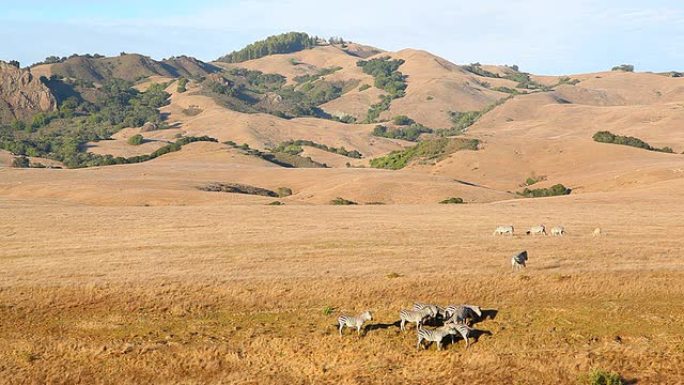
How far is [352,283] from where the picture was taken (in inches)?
1286

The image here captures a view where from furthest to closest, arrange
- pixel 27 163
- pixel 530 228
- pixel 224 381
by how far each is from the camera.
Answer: pixel 27 163 < pixel 530 228 < pixel 224 381

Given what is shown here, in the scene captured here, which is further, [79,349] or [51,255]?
[51,255]

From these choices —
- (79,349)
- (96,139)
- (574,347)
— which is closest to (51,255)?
(79,349)

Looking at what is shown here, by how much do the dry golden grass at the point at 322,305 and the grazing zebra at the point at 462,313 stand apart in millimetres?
469

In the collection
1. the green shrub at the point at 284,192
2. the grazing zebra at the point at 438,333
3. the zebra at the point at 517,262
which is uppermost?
the zebra at the point at 517,262

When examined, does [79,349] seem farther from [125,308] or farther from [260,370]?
[260,370]

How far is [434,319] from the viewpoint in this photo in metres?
28.8

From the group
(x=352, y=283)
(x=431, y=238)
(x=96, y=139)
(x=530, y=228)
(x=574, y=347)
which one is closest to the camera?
(x=574, y=347)

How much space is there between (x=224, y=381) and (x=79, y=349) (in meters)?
5.37

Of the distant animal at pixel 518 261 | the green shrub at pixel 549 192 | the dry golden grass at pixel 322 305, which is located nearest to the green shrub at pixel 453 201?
the green shrub at pixel 549 192

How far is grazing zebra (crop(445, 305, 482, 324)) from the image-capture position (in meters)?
27.9

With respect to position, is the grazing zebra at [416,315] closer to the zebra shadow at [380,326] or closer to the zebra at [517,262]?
the zebra shadow at [380,326]

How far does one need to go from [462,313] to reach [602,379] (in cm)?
525

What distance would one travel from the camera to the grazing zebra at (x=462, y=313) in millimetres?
27938
